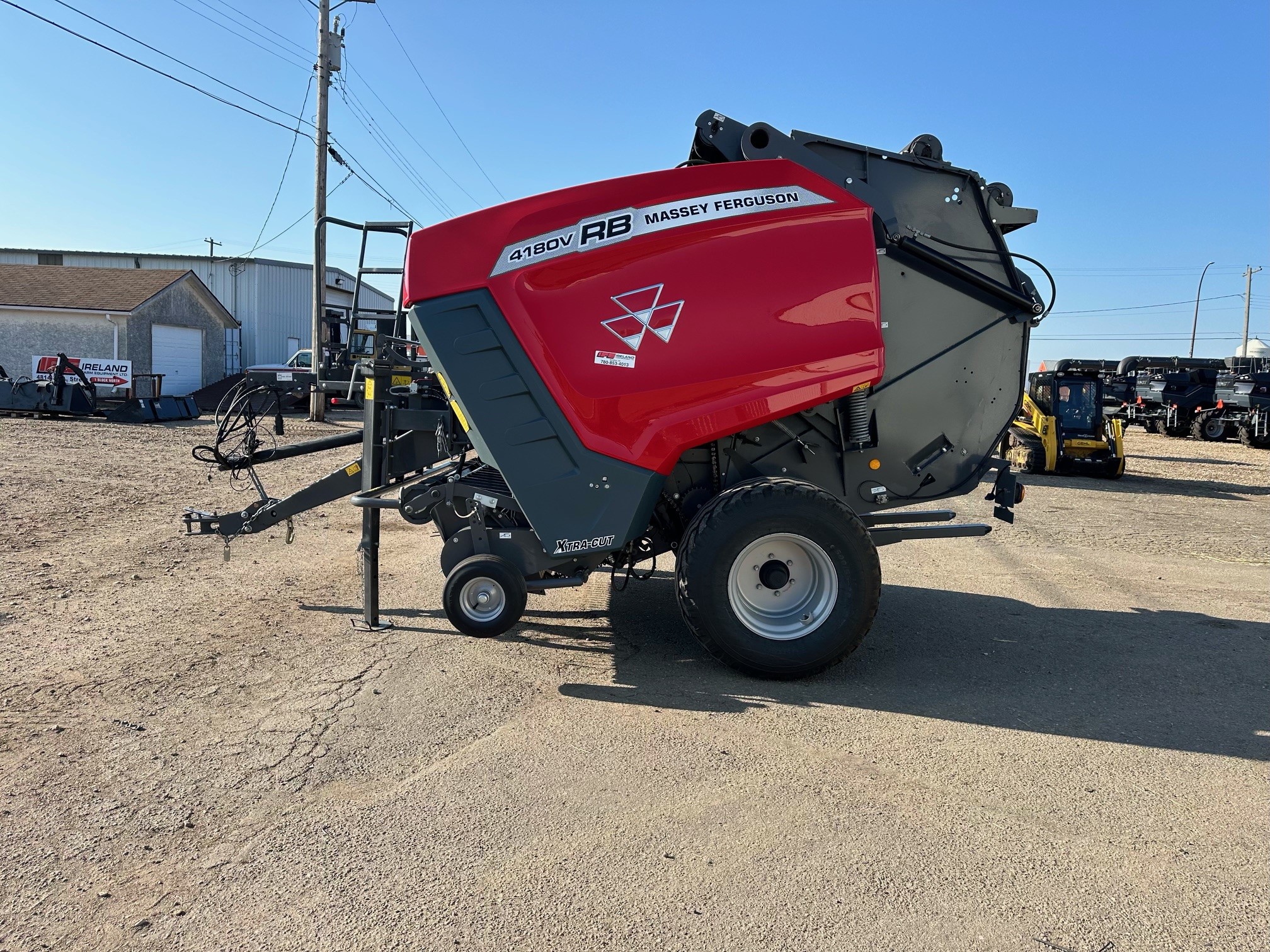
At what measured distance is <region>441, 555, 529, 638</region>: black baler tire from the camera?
4836 millimetres

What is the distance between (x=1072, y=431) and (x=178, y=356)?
3018 cm

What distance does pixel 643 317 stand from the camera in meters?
4.64

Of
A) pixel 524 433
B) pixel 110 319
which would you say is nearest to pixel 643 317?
pixel 524 433

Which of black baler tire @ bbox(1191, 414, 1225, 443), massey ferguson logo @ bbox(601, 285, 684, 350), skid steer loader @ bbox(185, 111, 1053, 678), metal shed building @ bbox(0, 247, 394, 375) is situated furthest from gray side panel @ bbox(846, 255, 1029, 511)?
metal shed building @ bbox(0, 247, 394, 375)

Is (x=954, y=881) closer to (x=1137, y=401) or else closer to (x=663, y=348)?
(x=663, y=348)

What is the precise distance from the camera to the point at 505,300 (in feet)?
15.3

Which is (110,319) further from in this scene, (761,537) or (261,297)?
(761,537)

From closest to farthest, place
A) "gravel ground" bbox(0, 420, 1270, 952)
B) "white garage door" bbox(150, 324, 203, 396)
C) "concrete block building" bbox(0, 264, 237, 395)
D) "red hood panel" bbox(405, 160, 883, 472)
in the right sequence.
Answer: "gravel ground" bbox(0, 420, 1270, 952)
"red hood panel" bbox(405, 160, 883, 472)
"concrete block building" bbox(0, 264, 237, 395)
"white garage door" bbox(150, 324, 203, 396)

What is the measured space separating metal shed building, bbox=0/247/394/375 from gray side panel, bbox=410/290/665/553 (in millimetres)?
35159

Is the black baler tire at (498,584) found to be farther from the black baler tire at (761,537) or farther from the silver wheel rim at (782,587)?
the silver wheel rim at (782,587)

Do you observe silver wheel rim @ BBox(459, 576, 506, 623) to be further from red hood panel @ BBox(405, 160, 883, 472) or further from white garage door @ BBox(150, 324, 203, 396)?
white garage door @ BBox(150, 324, 203, 396)

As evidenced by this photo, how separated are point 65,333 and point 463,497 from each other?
30254 millimetres

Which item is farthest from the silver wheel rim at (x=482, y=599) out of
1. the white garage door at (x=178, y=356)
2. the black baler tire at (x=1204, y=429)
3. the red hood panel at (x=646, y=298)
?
the white garage door at (x=178, y=356)

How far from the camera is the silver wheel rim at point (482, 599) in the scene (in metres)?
4.86
